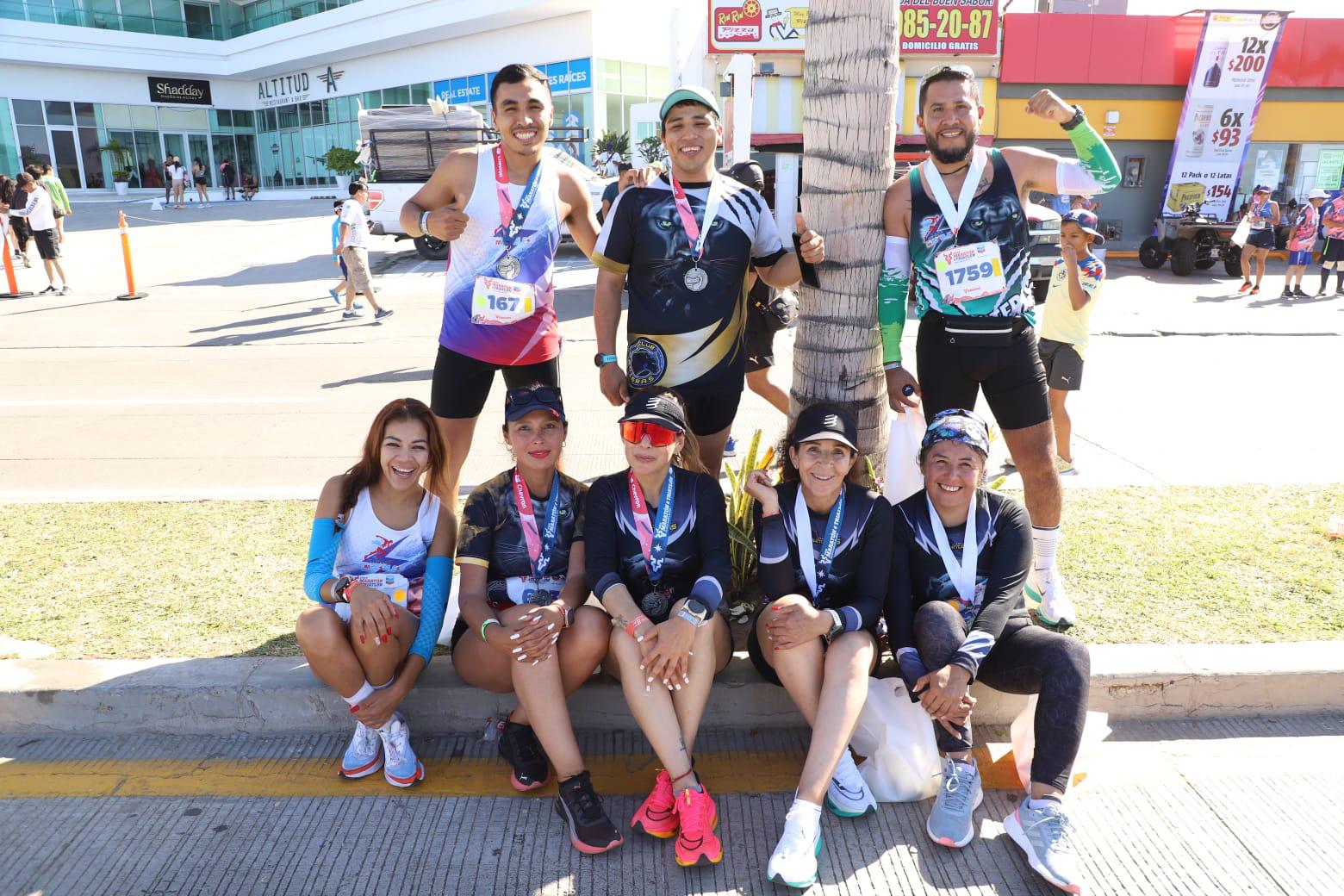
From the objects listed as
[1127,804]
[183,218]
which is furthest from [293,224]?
[1127,804]

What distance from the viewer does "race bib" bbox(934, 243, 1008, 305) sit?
359 centimetres

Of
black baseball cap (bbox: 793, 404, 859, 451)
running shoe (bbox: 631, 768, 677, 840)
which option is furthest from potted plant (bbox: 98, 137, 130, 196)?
running shoe (bbox: 631, 768, 677, 840)

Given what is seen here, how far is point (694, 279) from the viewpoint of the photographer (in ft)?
11.7

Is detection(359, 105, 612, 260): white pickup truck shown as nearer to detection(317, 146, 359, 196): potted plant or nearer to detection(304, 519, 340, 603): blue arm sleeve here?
detection(304, 519, 340, 603): blue arm sleeve

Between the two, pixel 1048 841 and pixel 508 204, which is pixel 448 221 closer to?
pixel 508 204

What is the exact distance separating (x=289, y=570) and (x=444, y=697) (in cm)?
156

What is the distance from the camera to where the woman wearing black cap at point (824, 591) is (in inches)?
115

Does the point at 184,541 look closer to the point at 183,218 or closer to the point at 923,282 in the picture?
the point at 923,282

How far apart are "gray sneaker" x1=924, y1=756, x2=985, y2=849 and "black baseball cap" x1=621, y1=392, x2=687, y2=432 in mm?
1413

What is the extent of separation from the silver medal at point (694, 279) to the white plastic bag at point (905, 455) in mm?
967

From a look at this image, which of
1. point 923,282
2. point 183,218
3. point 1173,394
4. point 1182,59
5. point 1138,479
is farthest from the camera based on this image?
point 183,218

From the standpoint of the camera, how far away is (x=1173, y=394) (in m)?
8.45

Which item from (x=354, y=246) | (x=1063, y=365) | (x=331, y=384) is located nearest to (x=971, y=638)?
(x=1063, y=365)

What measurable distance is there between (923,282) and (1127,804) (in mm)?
2035
